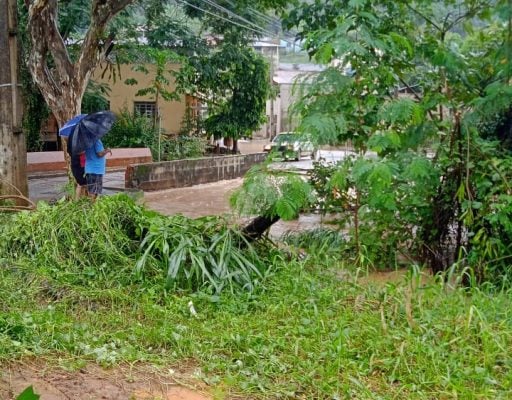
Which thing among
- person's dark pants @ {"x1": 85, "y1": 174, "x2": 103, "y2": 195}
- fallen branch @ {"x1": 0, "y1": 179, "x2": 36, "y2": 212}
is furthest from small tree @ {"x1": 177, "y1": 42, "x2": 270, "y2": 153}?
fallen branch @ {"x1": 0, "y1": 179, "x2": 36, "y2": 212}

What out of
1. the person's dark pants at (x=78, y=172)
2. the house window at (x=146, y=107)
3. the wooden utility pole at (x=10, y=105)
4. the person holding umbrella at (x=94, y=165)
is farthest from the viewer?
the house window at (x=146, y=107)

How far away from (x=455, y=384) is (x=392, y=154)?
3.46 metres

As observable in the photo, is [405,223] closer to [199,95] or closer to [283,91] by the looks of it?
[199,95]

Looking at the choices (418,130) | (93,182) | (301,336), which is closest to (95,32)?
(93,182)

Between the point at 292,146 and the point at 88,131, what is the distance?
3533 millimetres

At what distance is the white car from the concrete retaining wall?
690cm

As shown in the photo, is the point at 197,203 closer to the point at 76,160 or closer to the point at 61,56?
the point at 61,56

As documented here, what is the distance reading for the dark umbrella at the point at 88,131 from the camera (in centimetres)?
868

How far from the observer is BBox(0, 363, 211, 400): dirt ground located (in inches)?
135

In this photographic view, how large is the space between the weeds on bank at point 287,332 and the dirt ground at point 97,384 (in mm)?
128

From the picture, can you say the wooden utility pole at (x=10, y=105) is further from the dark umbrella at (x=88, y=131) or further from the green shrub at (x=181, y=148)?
the green shrub at (x=181, y=148)

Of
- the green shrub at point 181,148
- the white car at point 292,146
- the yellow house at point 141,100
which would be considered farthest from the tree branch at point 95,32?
the yellow house at point 141,100

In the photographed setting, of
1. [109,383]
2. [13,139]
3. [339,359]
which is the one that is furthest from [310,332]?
[13,139]

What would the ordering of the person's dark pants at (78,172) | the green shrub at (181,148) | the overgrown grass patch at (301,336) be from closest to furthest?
1. the overgrown grass patch at (301,336)
2. the person's dark pants at (78,172)
3. the green shrub at (181,148)
